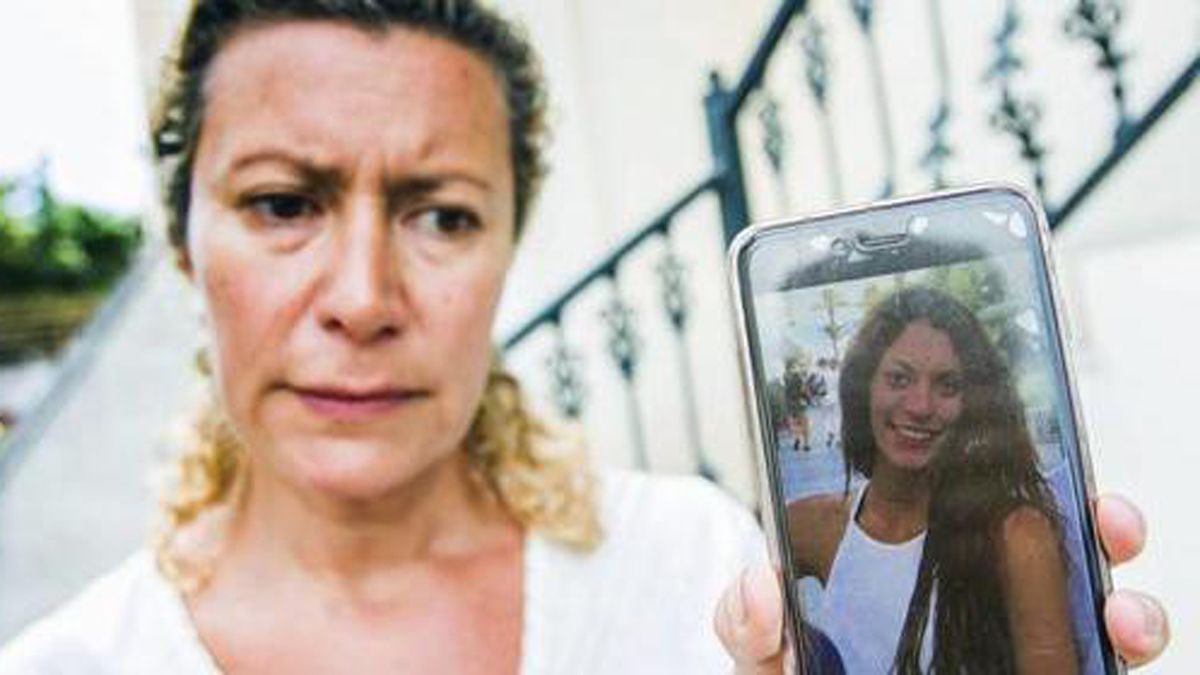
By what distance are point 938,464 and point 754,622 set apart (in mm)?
156

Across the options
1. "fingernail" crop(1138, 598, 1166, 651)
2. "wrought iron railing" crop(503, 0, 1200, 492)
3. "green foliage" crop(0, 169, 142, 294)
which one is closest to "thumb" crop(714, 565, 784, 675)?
"fingernail" crop(1138, 598, 1166, 651)

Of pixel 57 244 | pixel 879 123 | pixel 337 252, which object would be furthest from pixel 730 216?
pixel 57 244

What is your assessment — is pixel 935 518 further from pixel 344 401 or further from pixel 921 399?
pixel 344 401

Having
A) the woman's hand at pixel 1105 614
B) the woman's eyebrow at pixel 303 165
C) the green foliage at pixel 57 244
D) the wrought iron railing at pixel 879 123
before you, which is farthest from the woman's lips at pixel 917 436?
the green foliage at pixel 57 244

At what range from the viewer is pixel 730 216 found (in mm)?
2162

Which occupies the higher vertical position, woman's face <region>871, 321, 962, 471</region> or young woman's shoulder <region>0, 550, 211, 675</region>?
woman's face <region>871, 321, 962, 471</region>

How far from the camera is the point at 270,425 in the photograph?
1023mm

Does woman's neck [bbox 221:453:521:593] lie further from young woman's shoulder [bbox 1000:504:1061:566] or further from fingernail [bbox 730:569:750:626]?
young woman's shoulder [bbox 1000:504:1061:566]

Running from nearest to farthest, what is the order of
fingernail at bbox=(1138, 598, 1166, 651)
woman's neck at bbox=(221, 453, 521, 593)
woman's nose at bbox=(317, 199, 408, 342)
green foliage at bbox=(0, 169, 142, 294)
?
fingernail at bbox=(1138, 598, 1166, 651), woman's nose at bbox=(317, 199, 408, 342), woman's neck at bbox=(221, 453, 521, 593), green foliage at bbox=(0, 169, 142, 294)

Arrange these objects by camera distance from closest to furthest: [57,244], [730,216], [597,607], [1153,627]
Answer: [1153,627] < [597,607] < [730,216] < [57,244]

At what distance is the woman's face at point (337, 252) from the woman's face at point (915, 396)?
18.2 inches

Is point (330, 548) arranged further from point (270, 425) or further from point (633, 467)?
point (633, 467)

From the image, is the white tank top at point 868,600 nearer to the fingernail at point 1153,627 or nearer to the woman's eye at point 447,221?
the fingernail at point 1153,627

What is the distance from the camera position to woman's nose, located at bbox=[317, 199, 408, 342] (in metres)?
0.99
